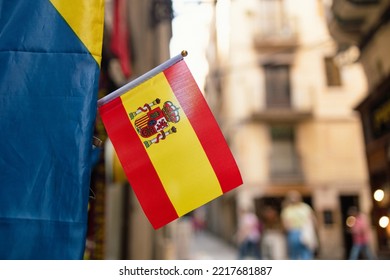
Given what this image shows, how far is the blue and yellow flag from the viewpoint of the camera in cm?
172

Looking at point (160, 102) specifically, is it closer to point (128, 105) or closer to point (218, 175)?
point (128, 105)

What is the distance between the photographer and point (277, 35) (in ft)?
72.2

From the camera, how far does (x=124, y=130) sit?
1977mm

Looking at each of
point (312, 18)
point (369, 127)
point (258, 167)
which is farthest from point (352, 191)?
point (369, 127)

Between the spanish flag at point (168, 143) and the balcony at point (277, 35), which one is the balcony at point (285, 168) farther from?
the spanish flag at point (168, 143)

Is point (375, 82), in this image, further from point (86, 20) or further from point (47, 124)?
point (47, 124)

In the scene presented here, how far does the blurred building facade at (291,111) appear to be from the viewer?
20312mm

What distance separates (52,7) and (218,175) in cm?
110

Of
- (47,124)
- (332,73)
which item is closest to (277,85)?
(332,73)

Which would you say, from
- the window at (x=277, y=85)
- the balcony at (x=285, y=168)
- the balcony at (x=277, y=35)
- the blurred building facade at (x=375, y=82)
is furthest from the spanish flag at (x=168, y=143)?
Answer: the balcony at (x=277, y=35)

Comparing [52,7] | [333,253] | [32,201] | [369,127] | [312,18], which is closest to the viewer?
[32,201]

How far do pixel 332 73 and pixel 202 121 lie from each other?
21.0 metres

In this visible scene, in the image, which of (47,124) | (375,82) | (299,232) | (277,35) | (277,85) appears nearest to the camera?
(47,124)

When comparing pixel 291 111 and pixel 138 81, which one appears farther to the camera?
pixel 291 111
